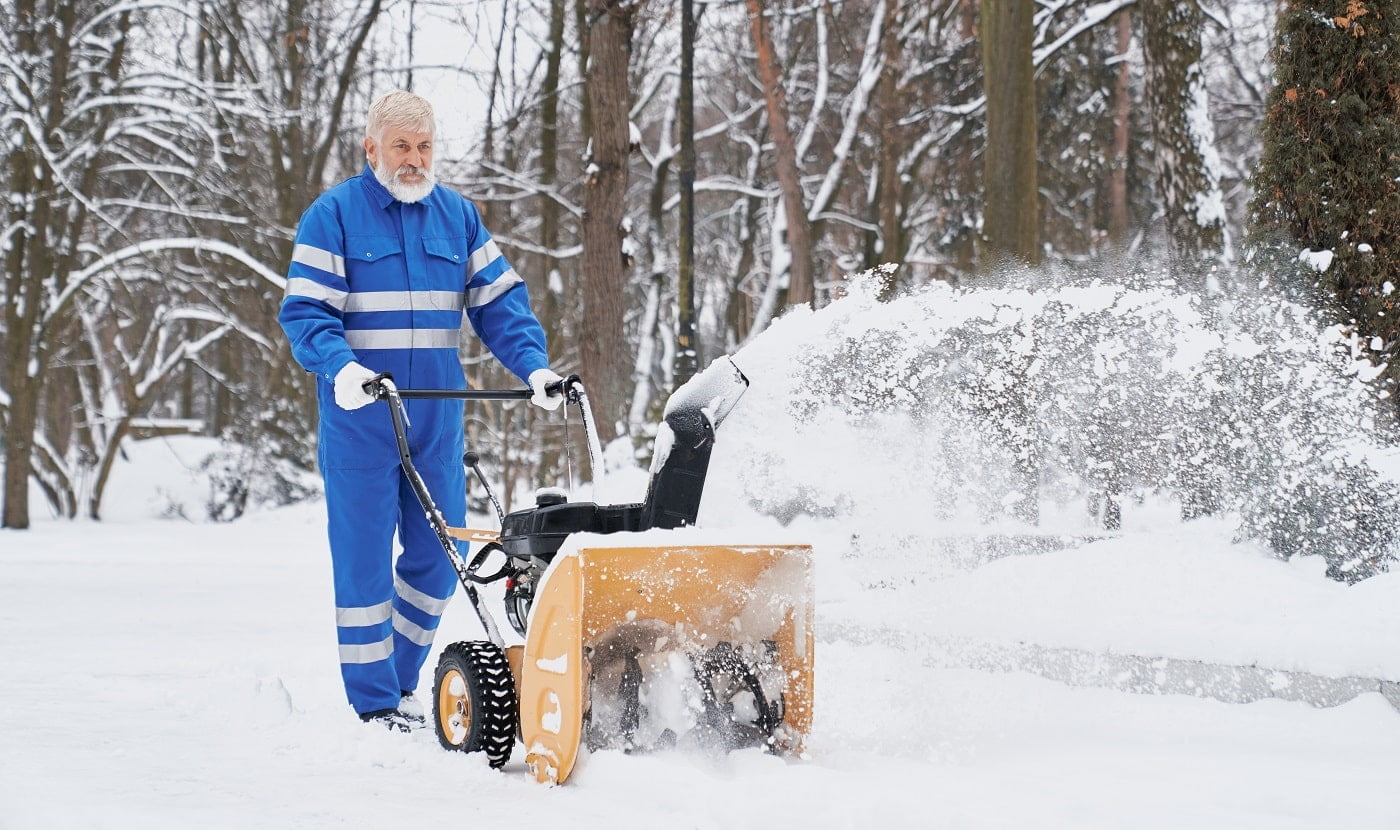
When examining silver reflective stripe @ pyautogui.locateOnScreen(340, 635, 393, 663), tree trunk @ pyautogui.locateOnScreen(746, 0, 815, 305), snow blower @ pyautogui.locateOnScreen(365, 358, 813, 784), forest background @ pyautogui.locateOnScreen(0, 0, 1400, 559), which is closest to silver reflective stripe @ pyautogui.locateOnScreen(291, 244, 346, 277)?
snow blower @ pyautogui.locateOnScreen(365, 358, 813, 784)

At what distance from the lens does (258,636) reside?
19.1 ft

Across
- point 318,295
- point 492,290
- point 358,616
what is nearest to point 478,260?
point 492,290

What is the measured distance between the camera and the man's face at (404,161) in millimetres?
3805

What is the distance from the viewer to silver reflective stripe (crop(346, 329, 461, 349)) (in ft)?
12.5

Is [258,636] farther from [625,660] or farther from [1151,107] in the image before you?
[1151,107]

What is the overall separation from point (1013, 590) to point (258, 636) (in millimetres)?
3465

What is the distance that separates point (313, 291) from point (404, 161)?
→ 0.49m

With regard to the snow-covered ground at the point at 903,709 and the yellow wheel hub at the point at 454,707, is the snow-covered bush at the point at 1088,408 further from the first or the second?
the yellow wheel hub at the point at 454,707

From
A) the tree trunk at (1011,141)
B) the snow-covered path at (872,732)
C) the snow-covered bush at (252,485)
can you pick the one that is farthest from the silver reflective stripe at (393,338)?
the snow-covered bush at (252,485)

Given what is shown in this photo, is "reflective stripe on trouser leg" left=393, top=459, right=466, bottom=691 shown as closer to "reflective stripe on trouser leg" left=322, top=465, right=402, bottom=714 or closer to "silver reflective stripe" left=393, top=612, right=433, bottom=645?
"silver reflective stripe" left=393, top=612, right=433, bottom=645

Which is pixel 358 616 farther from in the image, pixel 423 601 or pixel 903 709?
pixel 903 709

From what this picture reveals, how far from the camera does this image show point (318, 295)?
12.1 feet

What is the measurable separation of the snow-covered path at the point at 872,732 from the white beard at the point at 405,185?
5.28 ft

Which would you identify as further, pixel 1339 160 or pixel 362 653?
pixel 1339 160
